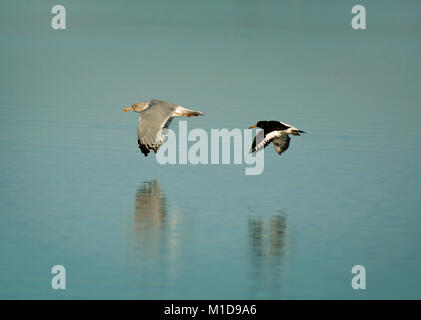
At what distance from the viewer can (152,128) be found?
13688 millimetres

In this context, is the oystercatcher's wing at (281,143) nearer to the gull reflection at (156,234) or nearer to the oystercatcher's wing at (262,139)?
the oystercatcher's wing at (262,139)

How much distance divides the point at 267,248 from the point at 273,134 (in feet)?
16.1

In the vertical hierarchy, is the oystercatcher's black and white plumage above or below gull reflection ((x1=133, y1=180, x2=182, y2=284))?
above

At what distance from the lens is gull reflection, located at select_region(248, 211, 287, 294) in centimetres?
916

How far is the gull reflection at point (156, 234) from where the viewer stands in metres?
9.37

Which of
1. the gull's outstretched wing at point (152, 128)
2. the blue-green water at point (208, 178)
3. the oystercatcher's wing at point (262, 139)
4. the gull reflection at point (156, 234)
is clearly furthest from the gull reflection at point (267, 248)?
the oystercatcher's wing at point (262, 139)

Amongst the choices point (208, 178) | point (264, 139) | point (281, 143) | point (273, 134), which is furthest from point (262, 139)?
point (208, 178)

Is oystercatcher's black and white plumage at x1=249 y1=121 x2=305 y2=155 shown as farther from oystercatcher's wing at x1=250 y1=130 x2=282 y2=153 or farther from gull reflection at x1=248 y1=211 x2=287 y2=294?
gull reflection at x1=248 y1=211 x2=287 y2=294

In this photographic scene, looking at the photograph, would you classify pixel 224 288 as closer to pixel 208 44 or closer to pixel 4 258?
pixel 4 258

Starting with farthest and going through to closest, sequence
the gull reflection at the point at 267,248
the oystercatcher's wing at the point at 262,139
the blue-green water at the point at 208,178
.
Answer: the oystercatcher's wing at the point at 262,139 → the blue-green water at the point at 208,178 → the gull reflection at the point at 267,248

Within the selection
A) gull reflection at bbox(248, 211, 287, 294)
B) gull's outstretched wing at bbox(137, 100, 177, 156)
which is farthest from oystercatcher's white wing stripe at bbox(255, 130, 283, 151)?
gull reflection at bbox(248, 211, 287, 294)

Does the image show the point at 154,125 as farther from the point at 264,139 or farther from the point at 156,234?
the point at 156,234

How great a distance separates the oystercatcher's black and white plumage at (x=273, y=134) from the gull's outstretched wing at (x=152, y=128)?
1.55 meters

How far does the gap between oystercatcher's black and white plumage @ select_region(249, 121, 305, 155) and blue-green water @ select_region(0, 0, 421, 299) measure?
Answer: 0.43m
